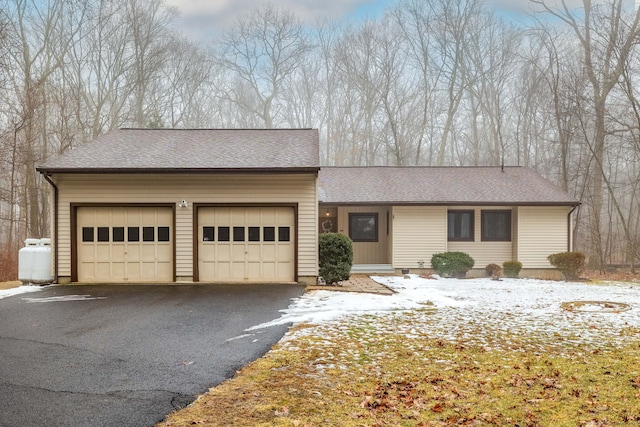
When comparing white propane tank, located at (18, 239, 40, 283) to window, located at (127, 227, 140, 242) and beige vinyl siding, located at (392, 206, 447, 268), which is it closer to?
window, located at (127, 227, 140, 242)

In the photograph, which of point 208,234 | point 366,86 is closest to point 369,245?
point 208,234

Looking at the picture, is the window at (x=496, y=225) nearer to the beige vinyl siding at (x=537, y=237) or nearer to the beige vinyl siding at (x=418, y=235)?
the beige vinyl siding at (x=537, y=237)

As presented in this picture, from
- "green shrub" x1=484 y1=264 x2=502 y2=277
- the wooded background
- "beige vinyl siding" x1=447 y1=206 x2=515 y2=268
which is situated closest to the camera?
"green shrub" x1=484 y1=264 x2=502 y2=277

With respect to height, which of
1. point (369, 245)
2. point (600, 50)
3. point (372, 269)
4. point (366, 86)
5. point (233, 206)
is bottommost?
point (372, 269)

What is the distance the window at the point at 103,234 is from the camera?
42.2 ft

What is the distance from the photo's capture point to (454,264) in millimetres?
16359

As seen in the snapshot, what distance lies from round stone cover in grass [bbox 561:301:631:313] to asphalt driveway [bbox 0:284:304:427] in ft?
20.0

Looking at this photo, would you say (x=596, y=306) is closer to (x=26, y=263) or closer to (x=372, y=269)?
(x=372, y=269)

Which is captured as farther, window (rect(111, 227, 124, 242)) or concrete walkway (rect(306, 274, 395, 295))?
window (rect(111, 227, 124, 242))

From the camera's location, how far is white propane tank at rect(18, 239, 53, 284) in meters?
12.6

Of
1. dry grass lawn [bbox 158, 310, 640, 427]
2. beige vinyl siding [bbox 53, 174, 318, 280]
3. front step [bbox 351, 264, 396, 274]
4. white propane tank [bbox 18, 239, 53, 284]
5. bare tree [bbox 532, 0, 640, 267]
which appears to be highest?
bare tree [bbox 532, 0, 640, 267]

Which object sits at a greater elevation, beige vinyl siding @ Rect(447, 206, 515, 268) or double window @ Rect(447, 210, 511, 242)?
double window @ Rect(447, 210, 511, 242)

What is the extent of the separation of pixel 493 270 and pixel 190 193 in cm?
1096

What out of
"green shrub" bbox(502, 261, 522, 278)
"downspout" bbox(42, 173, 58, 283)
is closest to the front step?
"green shrub" bbox(502, 261, 522, 278)
